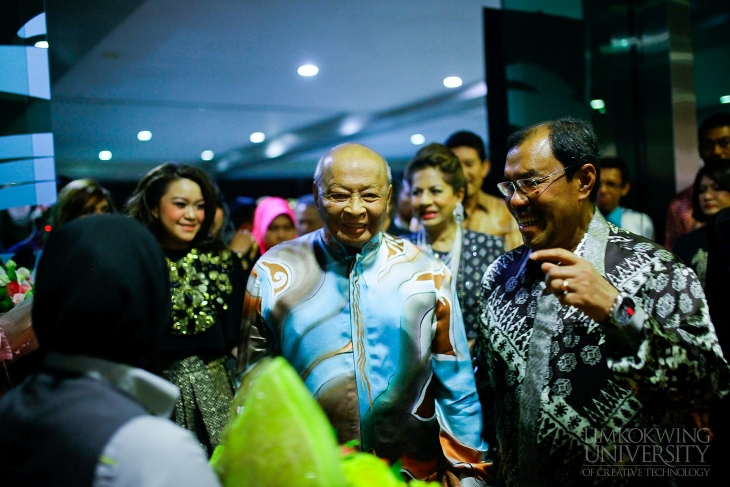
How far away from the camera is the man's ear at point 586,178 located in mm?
1761

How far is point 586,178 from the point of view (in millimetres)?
1770

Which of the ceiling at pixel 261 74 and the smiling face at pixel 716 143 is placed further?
the ceiling at pixel 261 74

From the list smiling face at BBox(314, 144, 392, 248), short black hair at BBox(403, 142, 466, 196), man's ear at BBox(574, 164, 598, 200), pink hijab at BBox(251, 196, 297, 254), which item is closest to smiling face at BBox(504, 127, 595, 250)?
man's ear at BBox(574, 164, 598, 200)

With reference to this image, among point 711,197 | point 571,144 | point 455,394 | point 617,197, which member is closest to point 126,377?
point 455,394

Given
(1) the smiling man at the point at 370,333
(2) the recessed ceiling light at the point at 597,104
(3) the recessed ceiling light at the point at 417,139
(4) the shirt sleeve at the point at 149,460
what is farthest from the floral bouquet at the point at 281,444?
(3) the recessed ceiling light at the point at 417,139

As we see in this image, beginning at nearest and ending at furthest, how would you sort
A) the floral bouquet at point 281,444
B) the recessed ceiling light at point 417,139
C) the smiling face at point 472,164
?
the floral bouquet at point 281,444 < the smiling face at point 472,164 < the recessed ceiling light at point 417,139

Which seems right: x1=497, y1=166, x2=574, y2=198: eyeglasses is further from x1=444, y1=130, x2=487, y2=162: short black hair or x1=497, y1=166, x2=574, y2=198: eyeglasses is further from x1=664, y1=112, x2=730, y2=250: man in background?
x1=444, y1=130, x2=487, y2=162: short black hair

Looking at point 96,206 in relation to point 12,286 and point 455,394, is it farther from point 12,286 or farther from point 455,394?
point 455,394

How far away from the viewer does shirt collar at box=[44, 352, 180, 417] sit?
101 centimetres

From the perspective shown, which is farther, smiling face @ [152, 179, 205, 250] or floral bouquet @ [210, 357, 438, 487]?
smiling face @ [152, 179, 205, 250]

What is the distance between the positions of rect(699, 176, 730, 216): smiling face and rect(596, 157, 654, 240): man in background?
3.14 feet

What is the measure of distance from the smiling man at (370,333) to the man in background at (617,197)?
2.52 meters

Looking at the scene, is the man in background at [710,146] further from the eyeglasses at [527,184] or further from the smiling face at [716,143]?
the eyeglasses at [527,184]

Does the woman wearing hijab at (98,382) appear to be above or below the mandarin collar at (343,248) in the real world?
below
